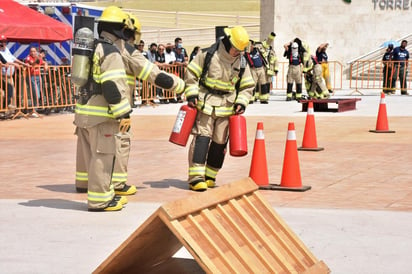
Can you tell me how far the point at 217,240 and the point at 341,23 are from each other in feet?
119

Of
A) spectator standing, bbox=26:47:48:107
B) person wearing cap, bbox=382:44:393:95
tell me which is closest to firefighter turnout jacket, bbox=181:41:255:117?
spectator standing, bbox=26:47:48:107

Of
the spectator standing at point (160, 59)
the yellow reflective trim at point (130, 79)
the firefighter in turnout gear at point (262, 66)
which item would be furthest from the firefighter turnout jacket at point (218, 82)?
the spectator standing at point (160, 59)

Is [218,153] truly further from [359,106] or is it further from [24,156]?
[359,106]

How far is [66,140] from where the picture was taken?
53.7 ft

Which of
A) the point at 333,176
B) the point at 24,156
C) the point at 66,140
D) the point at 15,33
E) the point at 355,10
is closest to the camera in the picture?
the point at 333,176

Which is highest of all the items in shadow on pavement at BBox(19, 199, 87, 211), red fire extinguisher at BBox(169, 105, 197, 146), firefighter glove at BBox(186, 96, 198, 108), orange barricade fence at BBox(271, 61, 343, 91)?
firefighter glove at BBox(186, 96, 198, 108)

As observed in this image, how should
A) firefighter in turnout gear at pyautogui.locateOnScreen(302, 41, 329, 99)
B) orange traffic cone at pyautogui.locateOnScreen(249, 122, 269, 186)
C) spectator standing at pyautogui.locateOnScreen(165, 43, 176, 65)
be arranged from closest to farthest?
orange traffic cone at pyautogui.locateOnScreen(249, 122, 269, 186), firefighter in turnout gear at pyautogui.locateOnScreen(302, 41, 329, 99), spectator standing at pyautogui.locateOnScreen(165, 43, 176, 65)

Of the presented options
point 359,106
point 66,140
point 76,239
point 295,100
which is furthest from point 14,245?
point 295,100

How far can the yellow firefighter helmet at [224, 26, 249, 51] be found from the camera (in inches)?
404

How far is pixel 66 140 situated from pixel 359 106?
34.0 feet

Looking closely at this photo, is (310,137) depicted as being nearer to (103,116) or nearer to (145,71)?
(145,71)

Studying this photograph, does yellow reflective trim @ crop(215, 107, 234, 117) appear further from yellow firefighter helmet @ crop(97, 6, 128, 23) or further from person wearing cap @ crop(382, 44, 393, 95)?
person wearing cap @ crop(382, 44, 393, 95)

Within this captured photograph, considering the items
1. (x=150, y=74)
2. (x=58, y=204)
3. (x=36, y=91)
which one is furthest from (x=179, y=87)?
(x=36, y=91)

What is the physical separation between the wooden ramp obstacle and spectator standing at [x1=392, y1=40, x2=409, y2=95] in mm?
24848
